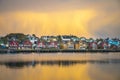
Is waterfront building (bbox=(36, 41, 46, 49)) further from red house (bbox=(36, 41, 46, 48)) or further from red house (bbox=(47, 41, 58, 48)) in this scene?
red house (bbox=(47, 41, 58, 48))

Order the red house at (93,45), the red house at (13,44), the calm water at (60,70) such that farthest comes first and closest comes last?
the red house at (93,45) → the red house at (13,44) → the calm water at (60,70)

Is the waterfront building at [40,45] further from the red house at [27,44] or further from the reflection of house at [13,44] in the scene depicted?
the reflection of house at [13,44]

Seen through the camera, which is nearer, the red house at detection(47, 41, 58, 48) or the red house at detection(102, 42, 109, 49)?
the red house at detection(47, 41, 58, 48)

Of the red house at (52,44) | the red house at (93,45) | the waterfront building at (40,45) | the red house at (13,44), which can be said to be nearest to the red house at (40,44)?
the waterfront building at (40,45)

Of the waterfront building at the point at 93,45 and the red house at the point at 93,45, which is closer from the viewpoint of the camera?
the waterfront building at the point at 93,45

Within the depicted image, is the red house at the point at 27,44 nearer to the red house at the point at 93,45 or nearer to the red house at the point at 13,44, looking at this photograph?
the red house at the point at 13,44

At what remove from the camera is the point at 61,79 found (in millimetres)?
13953

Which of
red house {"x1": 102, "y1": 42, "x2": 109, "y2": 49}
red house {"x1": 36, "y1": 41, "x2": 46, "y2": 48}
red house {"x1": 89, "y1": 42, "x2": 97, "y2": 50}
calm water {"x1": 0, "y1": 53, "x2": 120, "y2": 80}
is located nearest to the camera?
calm water {"x1": 0, "y1": 53, "x2": 120, "y2": 80}

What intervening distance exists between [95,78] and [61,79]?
110 cm

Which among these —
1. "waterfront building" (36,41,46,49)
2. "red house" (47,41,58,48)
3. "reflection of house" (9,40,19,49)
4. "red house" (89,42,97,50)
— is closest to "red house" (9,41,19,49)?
"reflection of house" (9,40,19,49)

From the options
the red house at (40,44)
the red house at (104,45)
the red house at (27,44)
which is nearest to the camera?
the red house at (27,44)

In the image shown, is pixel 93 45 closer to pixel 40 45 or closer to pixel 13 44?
pixel 40 45

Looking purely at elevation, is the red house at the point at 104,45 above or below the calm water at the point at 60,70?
above

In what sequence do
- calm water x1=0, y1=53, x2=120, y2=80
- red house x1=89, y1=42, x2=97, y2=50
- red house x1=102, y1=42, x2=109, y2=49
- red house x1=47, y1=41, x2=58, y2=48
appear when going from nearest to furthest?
calm water x1=0, y1=53, x2=120, y2=80 → red house x1=47, y1=41, x2=58, y2=48 → red house x1=89, y1=42, x2=97, y2=50 → red house x1=102, y1=42, x2=109, y2=49
